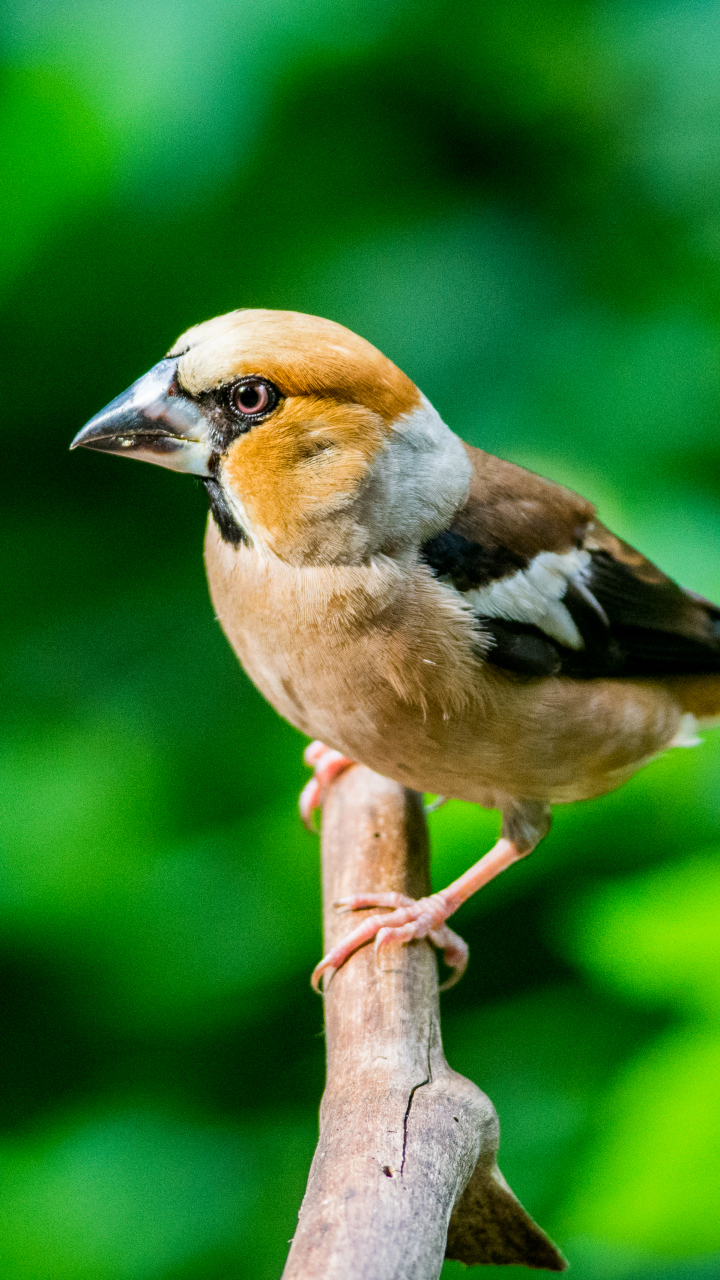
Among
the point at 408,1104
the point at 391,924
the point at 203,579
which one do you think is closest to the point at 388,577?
the point at 391,924

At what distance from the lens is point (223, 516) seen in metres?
1.97

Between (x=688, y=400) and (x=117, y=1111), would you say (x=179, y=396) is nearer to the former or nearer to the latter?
(x=117, y=1111)

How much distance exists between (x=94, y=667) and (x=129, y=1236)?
143 cm

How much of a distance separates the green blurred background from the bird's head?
126 cm

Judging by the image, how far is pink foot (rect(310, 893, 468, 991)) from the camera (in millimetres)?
2080

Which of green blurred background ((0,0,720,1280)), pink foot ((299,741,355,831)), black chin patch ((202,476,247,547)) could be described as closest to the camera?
black chin patch ((202,476,247,547))

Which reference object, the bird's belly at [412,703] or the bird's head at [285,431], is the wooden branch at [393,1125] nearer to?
the bird's belly at [412,703]

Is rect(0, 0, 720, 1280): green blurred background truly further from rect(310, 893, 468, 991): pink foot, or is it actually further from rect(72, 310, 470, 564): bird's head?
rect(72, 310, 470, 564): bird's head

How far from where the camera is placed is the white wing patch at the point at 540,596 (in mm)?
2092

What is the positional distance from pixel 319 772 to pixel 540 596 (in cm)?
73

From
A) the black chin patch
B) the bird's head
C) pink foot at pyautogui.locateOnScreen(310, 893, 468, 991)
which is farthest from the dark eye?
pink foot at pyautogui.locateOnScreen(310, 893, 468, 991)

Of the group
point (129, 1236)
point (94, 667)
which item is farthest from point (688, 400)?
point (129, 1236)

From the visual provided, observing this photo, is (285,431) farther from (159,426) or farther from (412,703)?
(412,703)

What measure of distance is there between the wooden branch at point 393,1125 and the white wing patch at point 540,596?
1.59ft
